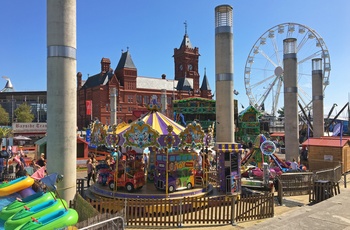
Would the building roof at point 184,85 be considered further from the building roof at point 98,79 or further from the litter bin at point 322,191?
the litter bin at point 322,191

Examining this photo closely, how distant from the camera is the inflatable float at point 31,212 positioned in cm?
712

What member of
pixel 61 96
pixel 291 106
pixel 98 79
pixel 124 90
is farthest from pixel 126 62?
pixel 61 96

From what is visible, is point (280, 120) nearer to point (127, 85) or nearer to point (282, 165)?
point (127, 85)

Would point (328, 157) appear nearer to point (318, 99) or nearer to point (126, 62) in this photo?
point (318, 99)

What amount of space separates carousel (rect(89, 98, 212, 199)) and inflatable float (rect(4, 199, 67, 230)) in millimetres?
3247

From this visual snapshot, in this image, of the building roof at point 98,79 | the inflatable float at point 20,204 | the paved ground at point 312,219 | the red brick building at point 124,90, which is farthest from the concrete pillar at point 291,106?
the building roof at point 98,79

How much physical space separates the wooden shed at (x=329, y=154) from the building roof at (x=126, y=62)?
46656mm

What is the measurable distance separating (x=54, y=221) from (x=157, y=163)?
5.59 meters

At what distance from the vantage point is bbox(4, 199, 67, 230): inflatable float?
281 inches

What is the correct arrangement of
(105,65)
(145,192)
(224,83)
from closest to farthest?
(145,192), (224,83), (105,65)

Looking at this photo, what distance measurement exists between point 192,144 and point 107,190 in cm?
401

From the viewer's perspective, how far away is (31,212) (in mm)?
7453

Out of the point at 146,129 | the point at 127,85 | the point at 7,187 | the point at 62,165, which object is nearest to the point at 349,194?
the point at 146,129

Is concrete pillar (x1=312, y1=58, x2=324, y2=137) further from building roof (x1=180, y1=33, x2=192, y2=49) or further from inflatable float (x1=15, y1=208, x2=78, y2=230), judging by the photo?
building roof (x1=180, y1=33, x2=192, y2=49)
